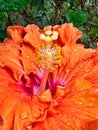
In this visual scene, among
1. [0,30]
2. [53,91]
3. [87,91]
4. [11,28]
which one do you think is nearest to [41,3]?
[0,30]

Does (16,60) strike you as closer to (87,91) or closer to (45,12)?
(87,91)

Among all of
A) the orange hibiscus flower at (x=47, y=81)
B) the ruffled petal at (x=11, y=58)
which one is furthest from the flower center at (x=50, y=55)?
the ruffled petal at (x=11, y=58)

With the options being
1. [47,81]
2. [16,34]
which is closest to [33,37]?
[16,34]

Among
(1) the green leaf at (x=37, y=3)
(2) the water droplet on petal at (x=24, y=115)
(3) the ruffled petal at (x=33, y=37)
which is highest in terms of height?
(3) the ruffled petal at (x=33, y=37)

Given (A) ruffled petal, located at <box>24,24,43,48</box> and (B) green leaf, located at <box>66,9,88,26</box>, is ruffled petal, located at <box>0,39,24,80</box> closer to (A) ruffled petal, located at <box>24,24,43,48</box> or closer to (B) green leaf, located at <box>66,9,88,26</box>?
(A) ruffled petal, located at <box>24,24,43,48</box>

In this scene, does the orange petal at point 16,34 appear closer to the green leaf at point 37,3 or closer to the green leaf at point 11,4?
the green leaf at point 11,4

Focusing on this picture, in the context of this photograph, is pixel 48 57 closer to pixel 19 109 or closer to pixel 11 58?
pixel 11 58
